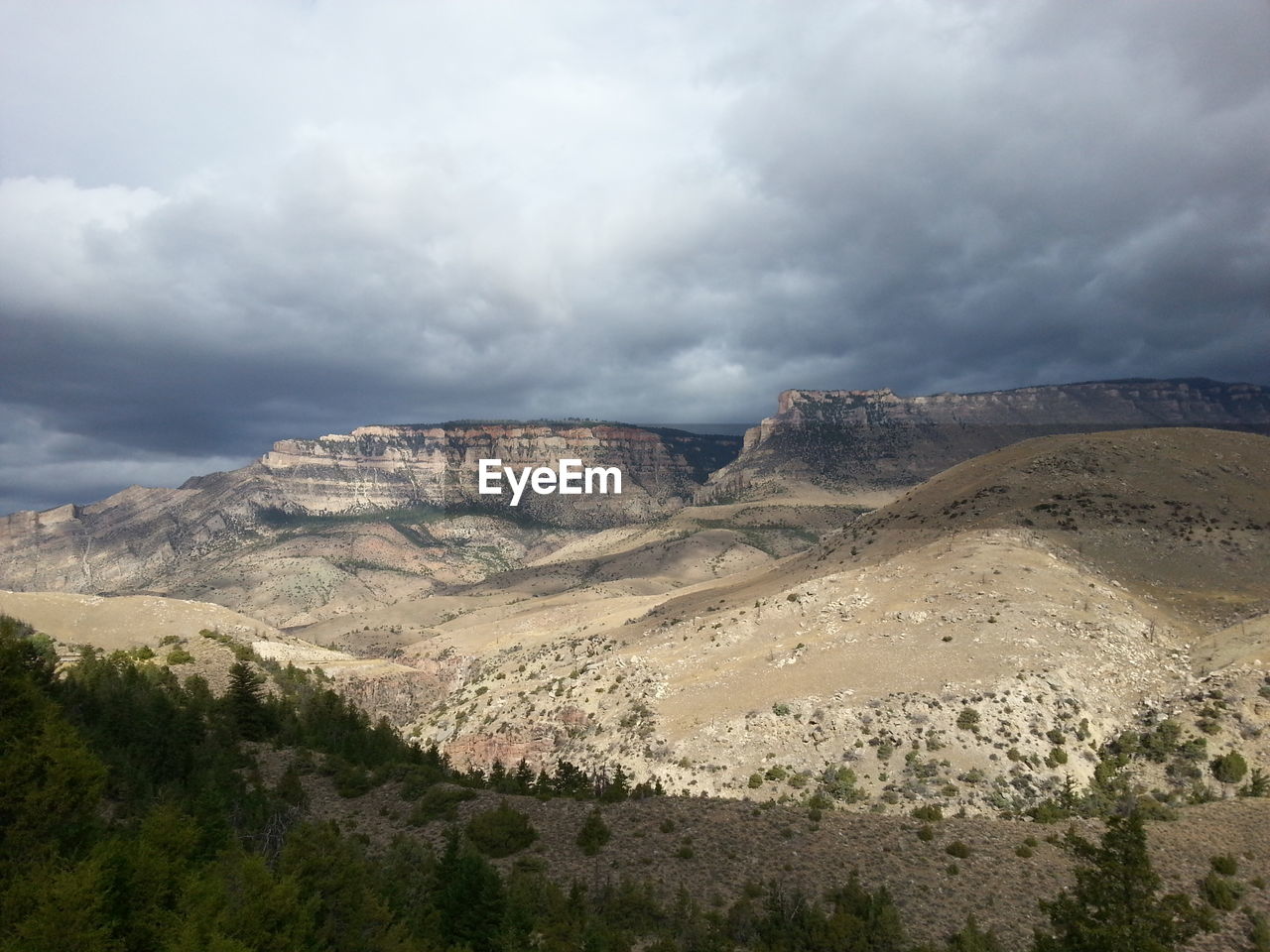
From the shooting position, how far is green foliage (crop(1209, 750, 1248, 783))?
30109 millimetres

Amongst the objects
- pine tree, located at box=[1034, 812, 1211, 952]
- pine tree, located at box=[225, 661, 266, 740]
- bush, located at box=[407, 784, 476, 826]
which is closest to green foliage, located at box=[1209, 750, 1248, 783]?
pine tree, located at box=[1034, 812, 1211, 952]

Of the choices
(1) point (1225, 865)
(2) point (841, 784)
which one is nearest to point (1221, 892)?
(1) point (1225, 865)

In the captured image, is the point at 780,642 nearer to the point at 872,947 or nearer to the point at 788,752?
the point at 788,752

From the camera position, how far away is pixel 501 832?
2386 cm

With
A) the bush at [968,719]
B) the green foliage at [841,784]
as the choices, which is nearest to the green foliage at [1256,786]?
the bush at [968,719]

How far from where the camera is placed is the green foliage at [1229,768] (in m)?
30.1

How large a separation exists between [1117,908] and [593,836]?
598 inches

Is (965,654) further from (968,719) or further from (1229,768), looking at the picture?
(1229,768)

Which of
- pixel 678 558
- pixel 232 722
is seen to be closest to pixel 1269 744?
pixel 232 722

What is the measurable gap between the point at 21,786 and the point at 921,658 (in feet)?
139

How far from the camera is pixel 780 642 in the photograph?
53.1 m

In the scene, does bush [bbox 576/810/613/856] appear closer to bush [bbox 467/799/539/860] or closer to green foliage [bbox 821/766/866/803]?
bush [bbox 467/799/539/860]

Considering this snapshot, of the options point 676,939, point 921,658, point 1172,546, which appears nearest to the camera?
point 676,939

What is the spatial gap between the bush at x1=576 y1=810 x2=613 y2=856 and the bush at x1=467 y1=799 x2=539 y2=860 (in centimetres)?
173
